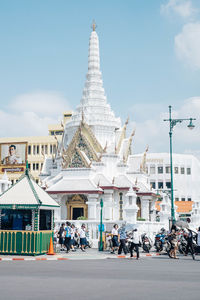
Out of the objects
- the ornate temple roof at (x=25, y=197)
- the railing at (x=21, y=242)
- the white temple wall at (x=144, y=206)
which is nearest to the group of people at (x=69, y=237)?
the ornate temple roof at (x=25, y=197)

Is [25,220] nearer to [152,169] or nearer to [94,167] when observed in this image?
[94,167]

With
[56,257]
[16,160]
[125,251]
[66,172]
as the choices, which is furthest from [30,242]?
[16,160]

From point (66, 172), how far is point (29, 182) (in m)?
17.1

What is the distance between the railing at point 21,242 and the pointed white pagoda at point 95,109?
2102 cm

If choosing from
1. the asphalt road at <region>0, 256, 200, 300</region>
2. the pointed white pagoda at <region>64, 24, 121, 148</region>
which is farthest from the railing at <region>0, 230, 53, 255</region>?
the pointed white pagoda at <region>64, 24, 121, 148</region>

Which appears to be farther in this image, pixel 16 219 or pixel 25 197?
pixel 16 219

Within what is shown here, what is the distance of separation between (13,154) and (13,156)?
344 millimetres

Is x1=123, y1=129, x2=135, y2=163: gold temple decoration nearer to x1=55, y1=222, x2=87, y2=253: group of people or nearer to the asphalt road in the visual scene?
x1=55, y1=222, x2=87, y2=253: group of people

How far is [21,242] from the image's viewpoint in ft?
58.2

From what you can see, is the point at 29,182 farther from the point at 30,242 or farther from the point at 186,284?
the point at 186,284

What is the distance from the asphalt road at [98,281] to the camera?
873 centimetres

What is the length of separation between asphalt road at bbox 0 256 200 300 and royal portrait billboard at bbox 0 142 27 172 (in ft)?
191

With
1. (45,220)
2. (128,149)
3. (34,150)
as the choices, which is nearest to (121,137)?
(128,149)

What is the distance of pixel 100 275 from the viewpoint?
11.8 metres
